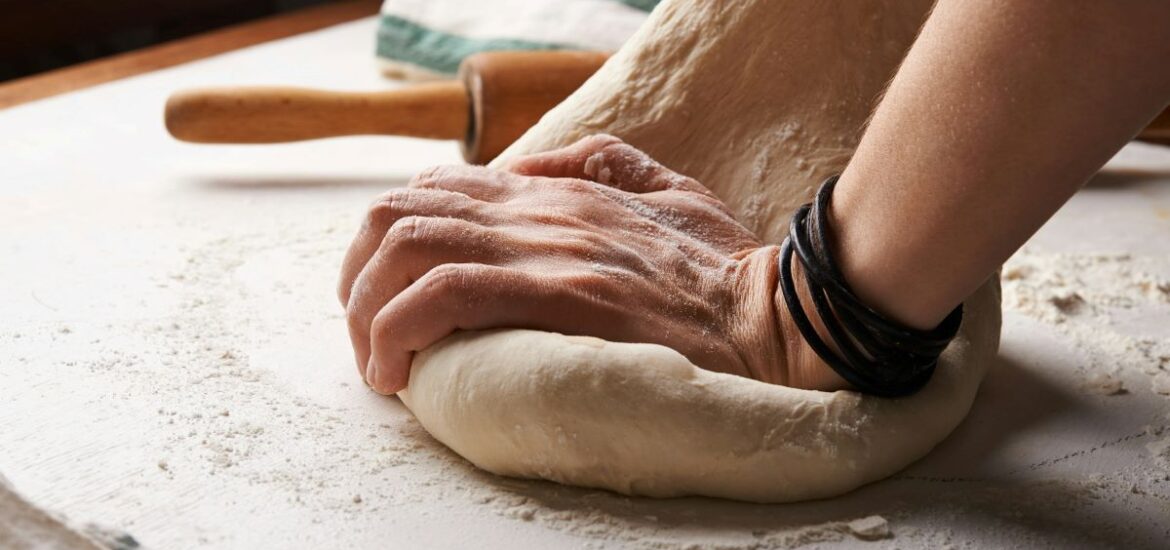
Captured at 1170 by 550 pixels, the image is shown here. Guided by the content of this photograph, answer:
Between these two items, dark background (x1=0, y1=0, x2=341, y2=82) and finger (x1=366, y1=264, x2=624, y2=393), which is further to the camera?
dark background (x1=0, y1=0, x2=341, y2=82)

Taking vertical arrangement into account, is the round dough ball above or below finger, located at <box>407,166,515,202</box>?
below

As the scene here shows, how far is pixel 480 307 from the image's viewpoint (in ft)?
3.09

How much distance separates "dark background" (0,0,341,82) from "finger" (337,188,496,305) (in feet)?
6.46

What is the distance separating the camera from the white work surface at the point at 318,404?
89 centimetres

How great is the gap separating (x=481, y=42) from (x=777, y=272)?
1525mm

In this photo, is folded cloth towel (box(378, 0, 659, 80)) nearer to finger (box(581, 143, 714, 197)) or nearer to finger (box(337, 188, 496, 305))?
finger (box(581, 143, 714, 197))

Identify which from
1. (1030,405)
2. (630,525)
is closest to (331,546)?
(630,525)

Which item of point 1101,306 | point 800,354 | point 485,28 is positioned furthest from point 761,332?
point 485,28

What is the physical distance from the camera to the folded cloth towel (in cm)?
234

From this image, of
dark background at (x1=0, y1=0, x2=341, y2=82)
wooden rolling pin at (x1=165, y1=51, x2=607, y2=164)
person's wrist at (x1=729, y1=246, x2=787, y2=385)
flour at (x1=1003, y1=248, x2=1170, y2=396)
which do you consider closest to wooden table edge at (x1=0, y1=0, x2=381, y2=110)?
dark background at (x1=0, y1=0, x2=341, y2=82)

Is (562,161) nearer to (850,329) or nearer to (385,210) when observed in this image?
(385,210)

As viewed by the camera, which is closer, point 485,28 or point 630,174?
point 630,174

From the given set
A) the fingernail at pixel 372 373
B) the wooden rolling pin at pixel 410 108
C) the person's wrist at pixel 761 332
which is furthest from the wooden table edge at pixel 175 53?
the person's wrist at pixel 761 332

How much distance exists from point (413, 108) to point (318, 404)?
0.90 metres
